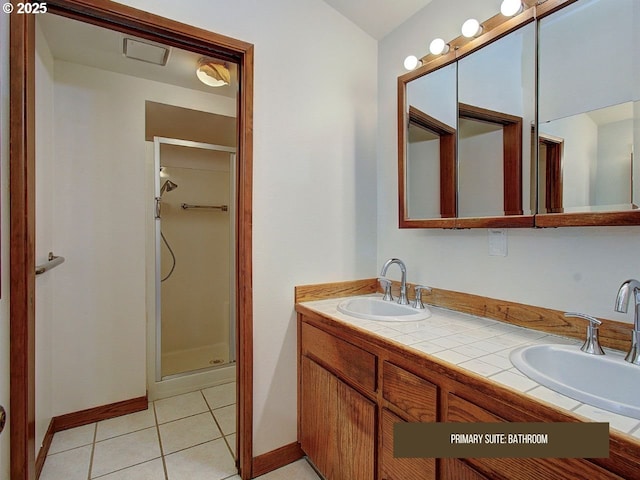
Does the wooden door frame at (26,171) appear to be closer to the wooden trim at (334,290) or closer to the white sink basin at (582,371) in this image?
the wooden trim at (334,290)

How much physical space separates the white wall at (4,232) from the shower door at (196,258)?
1724mm

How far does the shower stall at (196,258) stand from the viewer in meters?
2.88

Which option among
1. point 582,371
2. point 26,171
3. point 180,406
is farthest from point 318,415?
point 26,171

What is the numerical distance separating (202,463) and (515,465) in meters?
1.57

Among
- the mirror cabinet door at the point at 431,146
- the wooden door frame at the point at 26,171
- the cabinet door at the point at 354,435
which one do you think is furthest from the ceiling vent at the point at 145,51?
the cabinet door at the point at 354,435

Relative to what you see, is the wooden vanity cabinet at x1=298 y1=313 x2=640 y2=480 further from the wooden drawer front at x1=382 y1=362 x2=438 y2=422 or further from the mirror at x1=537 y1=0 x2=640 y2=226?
the mirror at x1=537 y1=0 x2=640 y2=226

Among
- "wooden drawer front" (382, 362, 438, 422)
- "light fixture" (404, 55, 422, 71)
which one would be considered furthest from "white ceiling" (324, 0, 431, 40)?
"wooden drawer front" (382, 362, 438, 422)

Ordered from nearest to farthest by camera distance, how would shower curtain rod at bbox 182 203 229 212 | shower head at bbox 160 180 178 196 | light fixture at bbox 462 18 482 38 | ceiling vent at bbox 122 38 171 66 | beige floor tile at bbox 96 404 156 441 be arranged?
1. light fixture at bbox 462 18 482 38
2. ceiling vent at bbox 122 38 171 66
3. beige floor tile at bbox 96 404 156 441
4. shower head at bbox 160 180 178 196
5. shower curtain rod at bbox 182 203 229 212

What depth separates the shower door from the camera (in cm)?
289

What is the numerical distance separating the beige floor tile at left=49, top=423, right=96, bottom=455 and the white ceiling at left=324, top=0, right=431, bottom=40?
9.43 feet

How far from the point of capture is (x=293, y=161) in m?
1.76

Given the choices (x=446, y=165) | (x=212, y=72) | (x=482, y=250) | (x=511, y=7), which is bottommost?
(x=482, y=250)

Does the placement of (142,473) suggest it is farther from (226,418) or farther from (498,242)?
(498,242)

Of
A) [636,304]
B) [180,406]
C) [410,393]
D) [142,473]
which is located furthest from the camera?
[180,406]
